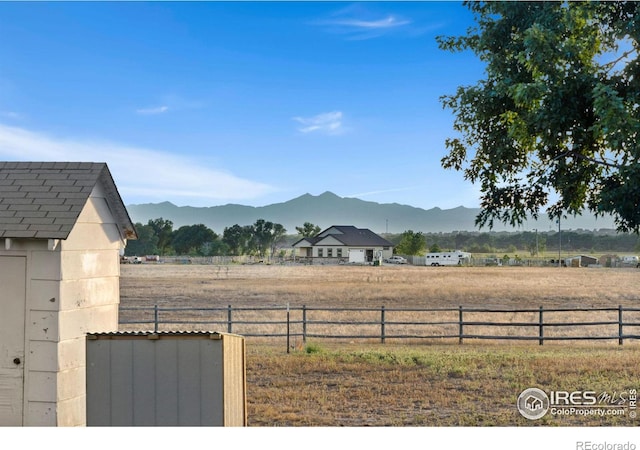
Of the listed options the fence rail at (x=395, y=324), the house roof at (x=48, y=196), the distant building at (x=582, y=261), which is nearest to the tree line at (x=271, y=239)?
the fence rail at (x=395, y=324)

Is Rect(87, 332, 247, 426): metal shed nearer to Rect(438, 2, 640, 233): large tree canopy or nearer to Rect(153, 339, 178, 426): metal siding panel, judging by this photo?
Rect(153, 339, 178, 426): metal siding panel

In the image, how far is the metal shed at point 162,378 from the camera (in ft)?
17.6

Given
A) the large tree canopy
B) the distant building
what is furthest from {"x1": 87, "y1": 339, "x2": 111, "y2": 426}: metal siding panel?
the distant building

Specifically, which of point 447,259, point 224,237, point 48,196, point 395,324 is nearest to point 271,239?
point 224,237

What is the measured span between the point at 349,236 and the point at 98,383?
10.6 meters

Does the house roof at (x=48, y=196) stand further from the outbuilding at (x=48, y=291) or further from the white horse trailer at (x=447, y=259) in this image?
the white horse trailer at (x=447, y=259)

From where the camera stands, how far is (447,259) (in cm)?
3841

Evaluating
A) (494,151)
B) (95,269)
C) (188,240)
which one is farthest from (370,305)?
(95,269)

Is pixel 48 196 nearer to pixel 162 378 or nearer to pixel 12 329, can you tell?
pixel 12 329

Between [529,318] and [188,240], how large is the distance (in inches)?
454

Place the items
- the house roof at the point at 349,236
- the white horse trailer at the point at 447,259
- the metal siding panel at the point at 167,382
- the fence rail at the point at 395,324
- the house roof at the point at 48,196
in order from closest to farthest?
the metal siding panel at the point at 167,382 → the house roof at the point at 48,196 → the fence rail at the point at 395,324 → the house roof at the point at 349,236 → the white horse trailer at the point at 447,259

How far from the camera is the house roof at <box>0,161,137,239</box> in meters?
5.85

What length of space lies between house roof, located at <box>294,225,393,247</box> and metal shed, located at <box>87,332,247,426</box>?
9.33 meters
